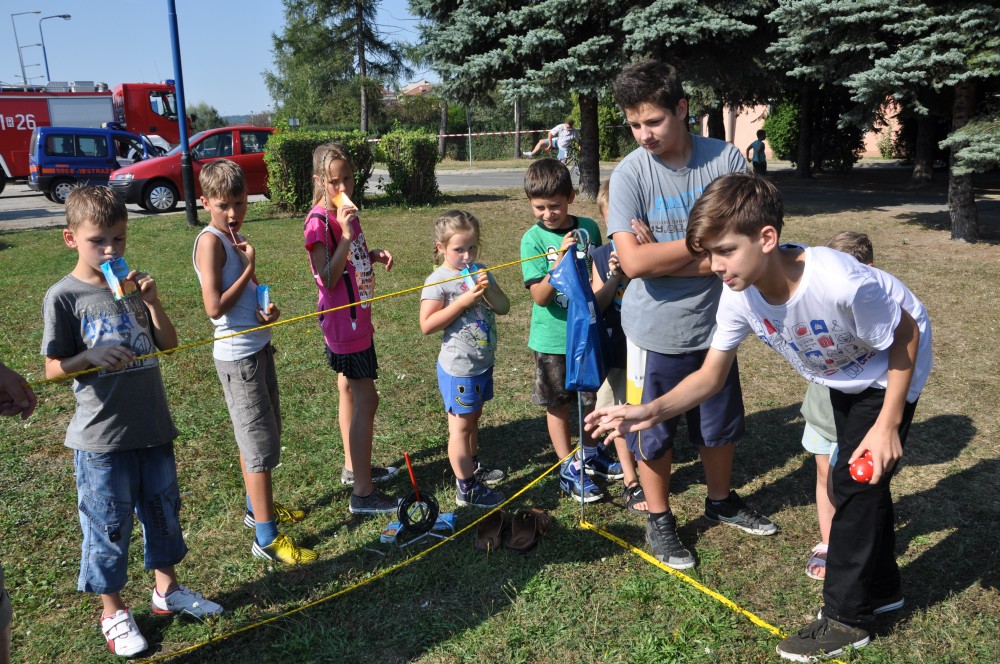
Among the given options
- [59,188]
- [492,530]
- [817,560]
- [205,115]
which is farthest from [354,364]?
[205,115]

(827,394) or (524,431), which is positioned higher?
(827,394)

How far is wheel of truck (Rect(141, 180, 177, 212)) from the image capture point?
1619cm

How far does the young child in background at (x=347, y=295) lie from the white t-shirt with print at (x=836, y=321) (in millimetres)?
1749

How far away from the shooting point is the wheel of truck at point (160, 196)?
16188 millimetres

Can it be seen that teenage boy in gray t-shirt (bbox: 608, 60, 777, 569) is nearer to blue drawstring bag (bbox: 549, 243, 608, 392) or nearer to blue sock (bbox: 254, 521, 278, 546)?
blue drawstring bag (bbox: 549, 243, 608, 392)

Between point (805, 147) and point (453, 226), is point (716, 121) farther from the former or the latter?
point (453, 226)

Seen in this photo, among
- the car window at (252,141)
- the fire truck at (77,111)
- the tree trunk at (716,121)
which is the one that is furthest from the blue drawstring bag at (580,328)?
the fire truck at (77,111)

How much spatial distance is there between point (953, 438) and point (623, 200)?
280 cm

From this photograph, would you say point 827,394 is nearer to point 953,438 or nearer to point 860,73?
point 953,438

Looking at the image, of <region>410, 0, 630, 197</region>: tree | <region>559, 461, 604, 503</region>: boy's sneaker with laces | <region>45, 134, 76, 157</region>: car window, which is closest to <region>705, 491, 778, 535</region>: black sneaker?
<region>559, 461, 604, 503</region>: boy's sneaker with laces

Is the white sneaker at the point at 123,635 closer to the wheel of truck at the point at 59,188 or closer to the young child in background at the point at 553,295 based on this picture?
the young child in background at the point at 553,295

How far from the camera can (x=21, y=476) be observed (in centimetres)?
424

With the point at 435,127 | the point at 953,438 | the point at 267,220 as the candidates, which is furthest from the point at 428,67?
the point at 435,127

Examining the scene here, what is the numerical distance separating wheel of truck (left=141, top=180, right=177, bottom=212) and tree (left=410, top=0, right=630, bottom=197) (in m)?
6.46
